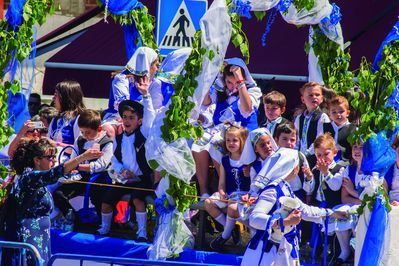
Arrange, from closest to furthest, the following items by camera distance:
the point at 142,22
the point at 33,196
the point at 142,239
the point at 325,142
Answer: the point at 33,196 → the point at 325,142 → the point at 142,239 → the point at 142,22

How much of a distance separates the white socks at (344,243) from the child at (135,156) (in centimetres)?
194

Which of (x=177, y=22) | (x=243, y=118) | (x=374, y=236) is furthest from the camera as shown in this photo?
(x=177, y=22)

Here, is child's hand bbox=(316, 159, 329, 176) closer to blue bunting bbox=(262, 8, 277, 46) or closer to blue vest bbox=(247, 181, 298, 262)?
blue vest bbox=(247, 181, 298, 262)

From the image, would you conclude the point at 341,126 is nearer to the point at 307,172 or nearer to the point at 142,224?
the point at 307,172

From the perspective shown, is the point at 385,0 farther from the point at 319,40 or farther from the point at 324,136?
the point at 324,136

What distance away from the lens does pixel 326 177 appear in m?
10.5

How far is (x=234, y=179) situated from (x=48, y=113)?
2769mm

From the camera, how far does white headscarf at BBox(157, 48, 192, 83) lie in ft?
37.0

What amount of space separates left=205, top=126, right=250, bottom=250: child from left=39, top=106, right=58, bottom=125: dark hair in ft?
7.94

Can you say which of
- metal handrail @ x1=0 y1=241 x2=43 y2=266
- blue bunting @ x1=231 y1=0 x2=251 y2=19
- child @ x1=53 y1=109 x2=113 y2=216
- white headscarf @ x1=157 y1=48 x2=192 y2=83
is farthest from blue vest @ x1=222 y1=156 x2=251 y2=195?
metal handrail @ x1=0 y1=241 x2=43 y2=266

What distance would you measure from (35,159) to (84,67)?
6426mm

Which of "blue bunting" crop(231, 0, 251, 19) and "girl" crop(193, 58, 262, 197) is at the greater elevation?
"blue bunting" crop(231, 0, 251, 19)

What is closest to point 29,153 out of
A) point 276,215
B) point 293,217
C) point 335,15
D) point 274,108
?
point 276,215

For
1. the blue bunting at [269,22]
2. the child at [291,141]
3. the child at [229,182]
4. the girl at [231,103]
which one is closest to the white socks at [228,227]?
the child at [229,182]
